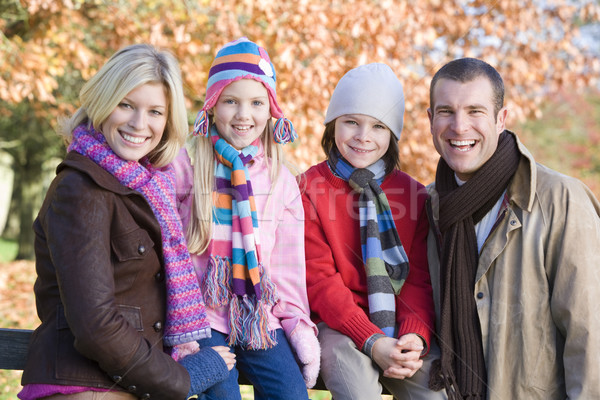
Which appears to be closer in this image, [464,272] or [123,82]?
[123,82]

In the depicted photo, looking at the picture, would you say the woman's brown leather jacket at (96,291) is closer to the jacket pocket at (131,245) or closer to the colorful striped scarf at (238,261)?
the jacket pocket at (131,245)

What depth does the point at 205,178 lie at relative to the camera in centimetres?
258

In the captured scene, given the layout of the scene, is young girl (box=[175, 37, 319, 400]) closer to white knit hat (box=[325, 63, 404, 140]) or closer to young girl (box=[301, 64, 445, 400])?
young girl (box=[301, 64, 445, 400])

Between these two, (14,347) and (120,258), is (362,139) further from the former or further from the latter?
(14,347)

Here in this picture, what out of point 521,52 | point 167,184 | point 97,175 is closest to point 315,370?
point 167,184

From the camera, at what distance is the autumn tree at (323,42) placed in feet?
16.0

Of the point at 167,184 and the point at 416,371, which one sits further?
the point at 416,371

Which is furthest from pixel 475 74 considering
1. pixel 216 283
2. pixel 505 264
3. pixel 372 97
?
pixel 216 283

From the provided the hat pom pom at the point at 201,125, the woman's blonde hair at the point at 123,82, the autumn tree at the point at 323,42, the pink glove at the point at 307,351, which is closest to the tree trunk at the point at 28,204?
the autumn tree at the point at 323,42

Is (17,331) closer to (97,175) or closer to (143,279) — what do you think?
(143,279)

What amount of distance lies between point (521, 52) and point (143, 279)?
5.20m

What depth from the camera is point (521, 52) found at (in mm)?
5965

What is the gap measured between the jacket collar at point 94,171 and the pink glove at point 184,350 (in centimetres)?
68

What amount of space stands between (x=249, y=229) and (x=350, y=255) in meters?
0.58
